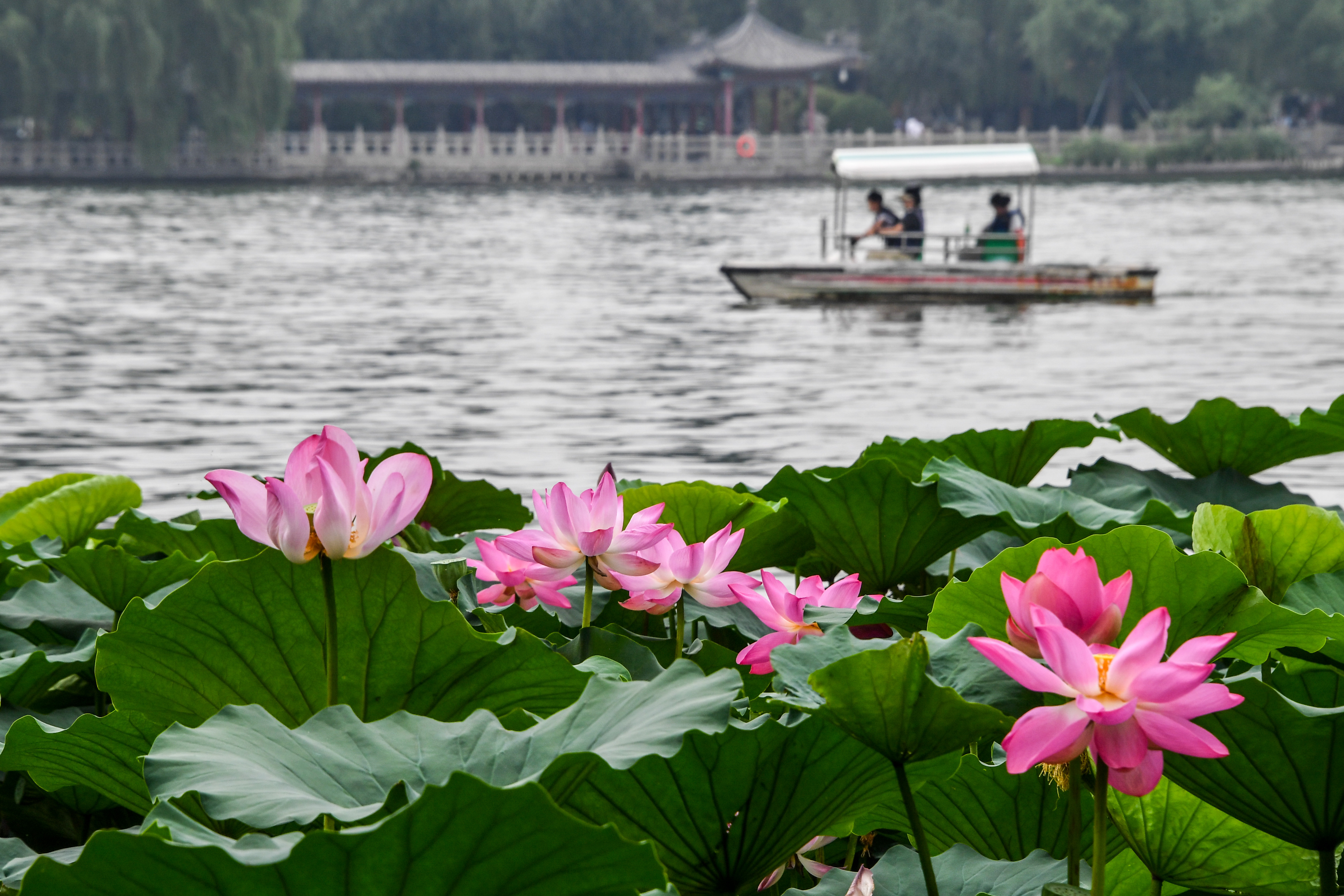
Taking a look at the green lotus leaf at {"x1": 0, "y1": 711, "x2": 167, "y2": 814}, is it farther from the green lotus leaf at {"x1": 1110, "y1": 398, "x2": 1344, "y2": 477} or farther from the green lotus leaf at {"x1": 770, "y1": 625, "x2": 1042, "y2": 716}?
the green lotus leaf at {"x1": 1110, "y1": 398, "x2": 1344, "y2": 477}

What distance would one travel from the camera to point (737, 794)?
1.03 meters

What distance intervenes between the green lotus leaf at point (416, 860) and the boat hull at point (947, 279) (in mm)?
12374

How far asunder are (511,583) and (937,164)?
12949 mm

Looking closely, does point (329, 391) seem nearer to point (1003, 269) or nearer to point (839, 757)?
point (1003, 269)

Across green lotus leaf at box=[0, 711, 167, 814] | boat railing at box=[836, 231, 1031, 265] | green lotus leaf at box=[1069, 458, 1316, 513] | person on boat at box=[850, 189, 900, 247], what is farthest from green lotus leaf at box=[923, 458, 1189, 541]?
boat railing at box=[836, 231, 1031, 265]

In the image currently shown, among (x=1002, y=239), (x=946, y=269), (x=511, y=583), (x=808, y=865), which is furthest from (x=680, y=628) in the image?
(x=1002, y=239)

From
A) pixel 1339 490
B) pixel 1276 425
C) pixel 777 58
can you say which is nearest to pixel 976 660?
pixel 1276 425

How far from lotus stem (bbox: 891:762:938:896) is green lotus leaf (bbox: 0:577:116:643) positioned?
3.30 ft

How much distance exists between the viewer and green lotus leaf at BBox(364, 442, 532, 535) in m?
2.24

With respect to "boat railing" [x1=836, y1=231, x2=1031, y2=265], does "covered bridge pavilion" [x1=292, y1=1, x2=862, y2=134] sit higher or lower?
higher

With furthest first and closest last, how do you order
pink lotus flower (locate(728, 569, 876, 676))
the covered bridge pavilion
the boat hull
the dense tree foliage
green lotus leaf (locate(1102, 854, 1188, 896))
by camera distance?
the dense tree foliage, the covered bridge pavilion, the boat hull, pink lotus flower (locate(728, 569, 876, 676)), green lotus leaf (locate(1102, 854, 1188, 896))

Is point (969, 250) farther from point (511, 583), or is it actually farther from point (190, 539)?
point (511, 583)

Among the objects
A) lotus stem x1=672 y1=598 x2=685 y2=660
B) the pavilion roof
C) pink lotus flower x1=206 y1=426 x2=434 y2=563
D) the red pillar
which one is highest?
the pavilion roof

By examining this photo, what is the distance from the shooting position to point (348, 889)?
80 cm
